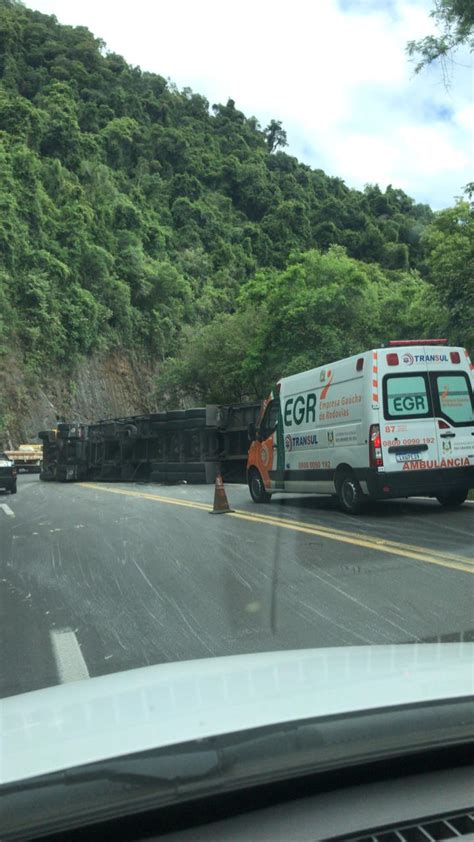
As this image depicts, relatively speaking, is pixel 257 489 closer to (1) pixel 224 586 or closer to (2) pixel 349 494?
(2) pixel 349 494

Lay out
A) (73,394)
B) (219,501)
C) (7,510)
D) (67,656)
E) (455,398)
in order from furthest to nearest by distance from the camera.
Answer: (73,394)
(7,510)
(219,501)
(455,398)
(67,656)

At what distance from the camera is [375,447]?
11539mm

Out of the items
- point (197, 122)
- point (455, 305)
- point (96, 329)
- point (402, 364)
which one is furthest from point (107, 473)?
point (197, 122)

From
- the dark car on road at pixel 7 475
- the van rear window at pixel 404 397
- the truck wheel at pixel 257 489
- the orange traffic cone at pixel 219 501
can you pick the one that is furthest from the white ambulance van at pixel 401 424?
the dark car on road at pixel 7 475

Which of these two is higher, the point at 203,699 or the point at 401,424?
the point at 401,424

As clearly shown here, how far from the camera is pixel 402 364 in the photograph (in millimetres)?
11703

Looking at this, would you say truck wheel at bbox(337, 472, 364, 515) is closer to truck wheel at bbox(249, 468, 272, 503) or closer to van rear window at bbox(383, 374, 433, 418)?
van rear window at bbox(383, 374, 433, 418)

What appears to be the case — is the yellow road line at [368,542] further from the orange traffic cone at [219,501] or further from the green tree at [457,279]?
the green tree at [457,279]

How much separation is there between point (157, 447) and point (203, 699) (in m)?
23.7

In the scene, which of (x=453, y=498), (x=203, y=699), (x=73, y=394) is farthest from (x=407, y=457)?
(x=73, y=394)

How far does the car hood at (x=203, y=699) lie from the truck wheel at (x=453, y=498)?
32.4ft

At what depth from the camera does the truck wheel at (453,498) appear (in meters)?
12.5

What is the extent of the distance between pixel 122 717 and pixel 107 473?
90.9 ft

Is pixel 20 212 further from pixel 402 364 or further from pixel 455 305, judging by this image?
pixel 402 364
